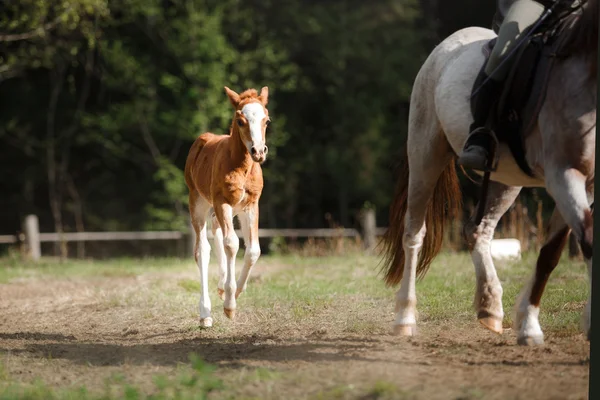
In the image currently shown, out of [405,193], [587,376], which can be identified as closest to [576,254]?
[405,193]

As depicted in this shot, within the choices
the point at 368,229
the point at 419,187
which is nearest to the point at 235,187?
the point at 419,187

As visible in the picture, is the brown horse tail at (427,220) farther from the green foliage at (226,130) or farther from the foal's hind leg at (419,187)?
the green foliage at (226,130)

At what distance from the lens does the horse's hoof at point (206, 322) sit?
685 cm

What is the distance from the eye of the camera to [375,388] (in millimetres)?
3852

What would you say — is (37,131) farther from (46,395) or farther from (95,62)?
(46,395)

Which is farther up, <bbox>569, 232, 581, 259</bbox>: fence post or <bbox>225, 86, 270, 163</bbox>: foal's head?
<bbox>225, 86, 270, 163</bbox>: foal's head

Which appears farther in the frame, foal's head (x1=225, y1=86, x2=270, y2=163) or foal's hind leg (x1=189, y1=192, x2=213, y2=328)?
foal's hind leg (x1=189, y1=192, x2=213, y2=328)

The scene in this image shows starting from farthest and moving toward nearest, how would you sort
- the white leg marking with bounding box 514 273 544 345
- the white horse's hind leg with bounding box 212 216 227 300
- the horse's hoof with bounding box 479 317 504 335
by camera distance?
the white horse's hind leg with bounding box 212 216 227 300 → the horse's hoof with bounding box 479 317 504 335 → the white leg marking with bounding box 514 273 544 345

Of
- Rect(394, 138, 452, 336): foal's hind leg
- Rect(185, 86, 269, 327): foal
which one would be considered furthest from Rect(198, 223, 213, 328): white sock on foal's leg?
Rect(394, 138, 452, 336): foal's hind leg

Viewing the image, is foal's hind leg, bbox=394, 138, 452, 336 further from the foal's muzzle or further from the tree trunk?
the tree trunk

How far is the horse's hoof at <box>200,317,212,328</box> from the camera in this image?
6.85 m

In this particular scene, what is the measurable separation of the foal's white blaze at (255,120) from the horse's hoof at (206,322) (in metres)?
1.47

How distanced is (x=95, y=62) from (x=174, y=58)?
11.9 ft

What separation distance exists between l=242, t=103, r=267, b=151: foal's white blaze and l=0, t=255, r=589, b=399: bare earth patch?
1412 mm
